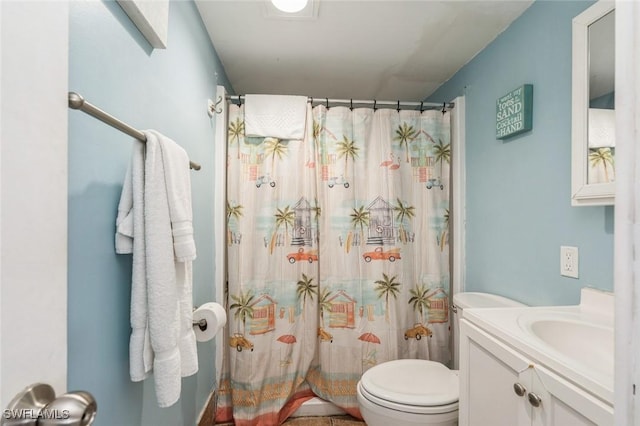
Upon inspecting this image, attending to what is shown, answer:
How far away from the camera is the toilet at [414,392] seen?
1276mm

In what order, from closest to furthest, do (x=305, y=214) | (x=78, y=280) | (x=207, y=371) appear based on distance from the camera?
(x=78, y=280) < (x=207, y=371) < (x=305, y=214)

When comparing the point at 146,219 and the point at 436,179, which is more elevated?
the point at 436,179

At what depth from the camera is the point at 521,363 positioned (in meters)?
0.79

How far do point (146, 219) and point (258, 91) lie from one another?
1.93m

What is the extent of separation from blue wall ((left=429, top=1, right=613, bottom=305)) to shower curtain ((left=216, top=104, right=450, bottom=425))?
25 centimetres

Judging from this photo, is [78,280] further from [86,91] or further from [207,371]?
[207,371]

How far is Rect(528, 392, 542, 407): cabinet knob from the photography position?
733mm

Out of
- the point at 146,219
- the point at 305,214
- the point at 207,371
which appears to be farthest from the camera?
the point at 305,214

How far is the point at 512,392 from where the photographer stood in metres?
0.83

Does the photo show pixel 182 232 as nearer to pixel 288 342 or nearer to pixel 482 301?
pixel 288 342

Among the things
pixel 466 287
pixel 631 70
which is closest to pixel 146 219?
pixel 631 70

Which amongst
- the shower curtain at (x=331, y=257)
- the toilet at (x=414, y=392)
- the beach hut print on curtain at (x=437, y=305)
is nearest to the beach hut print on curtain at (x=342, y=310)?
the shower curtain at (x=331, y=257)

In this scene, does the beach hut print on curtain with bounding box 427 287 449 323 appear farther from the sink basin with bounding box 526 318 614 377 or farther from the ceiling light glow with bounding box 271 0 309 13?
the ceiling light glow with bounding box 271 0 309 13

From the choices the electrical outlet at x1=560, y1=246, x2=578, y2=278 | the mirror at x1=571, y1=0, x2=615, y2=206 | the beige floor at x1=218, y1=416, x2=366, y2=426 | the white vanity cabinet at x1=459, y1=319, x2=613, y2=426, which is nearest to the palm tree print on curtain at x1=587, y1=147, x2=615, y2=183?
the mirror at x1=571, y1=0, x2=615, y2=206
